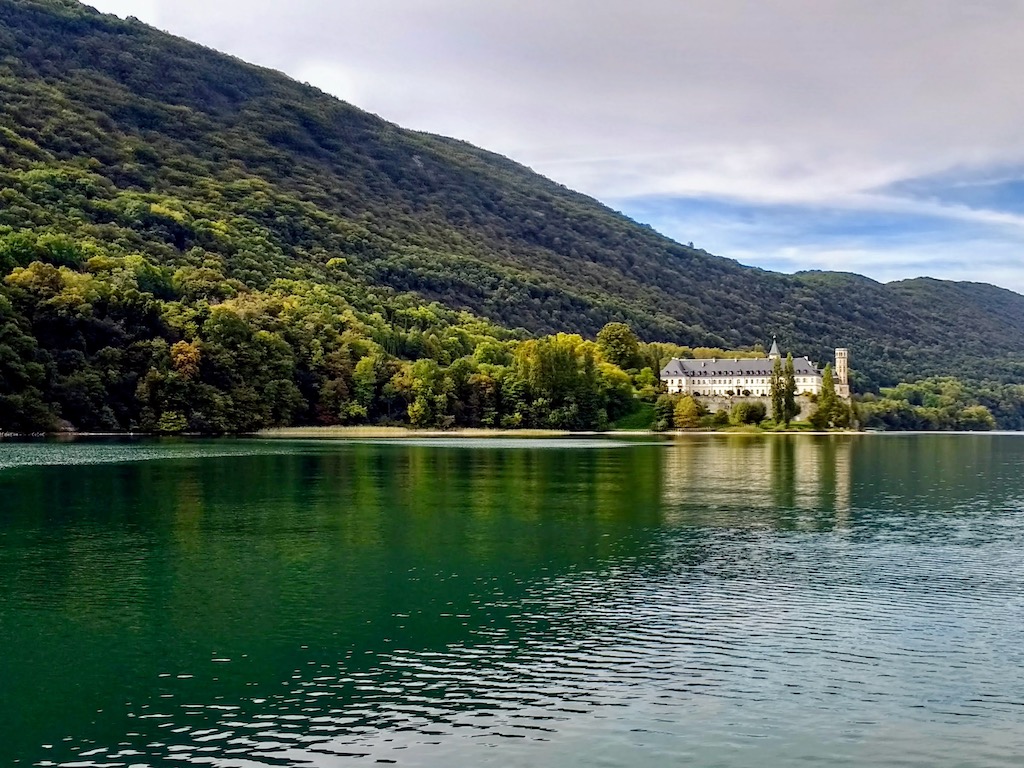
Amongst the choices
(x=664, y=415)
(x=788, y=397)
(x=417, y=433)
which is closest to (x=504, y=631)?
(x=417, y=433)

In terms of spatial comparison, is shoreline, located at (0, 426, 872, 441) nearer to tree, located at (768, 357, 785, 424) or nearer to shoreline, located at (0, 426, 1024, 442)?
shoreline, located at (0, 426, 1024, 442)

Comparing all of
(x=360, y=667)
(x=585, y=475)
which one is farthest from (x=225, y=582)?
(x=585, y=475)

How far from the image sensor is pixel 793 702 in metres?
20.9

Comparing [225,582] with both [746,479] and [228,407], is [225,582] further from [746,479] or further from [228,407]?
[228,407]

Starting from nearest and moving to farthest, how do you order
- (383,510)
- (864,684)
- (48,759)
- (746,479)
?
(48,759) → (864,684) → (383,510) → (746,479)

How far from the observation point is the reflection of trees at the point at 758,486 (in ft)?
169

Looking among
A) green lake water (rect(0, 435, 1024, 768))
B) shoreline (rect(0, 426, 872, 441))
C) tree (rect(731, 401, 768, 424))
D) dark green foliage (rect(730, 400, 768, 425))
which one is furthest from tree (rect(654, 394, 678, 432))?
green lake water (rect(0, 435, 1024, 768))

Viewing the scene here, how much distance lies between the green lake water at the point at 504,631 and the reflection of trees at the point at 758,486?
2.01 ft

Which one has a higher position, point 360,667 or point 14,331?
point 14,331

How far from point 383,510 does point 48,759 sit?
1357 inches

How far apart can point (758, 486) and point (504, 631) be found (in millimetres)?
44916

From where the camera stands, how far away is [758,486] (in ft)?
224

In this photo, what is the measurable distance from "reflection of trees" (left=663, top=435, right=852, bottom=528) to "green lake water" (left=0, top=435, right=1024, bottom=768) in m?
0.61

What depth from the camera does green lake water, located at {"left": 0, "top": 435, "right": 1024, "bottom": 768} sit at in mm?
18656
